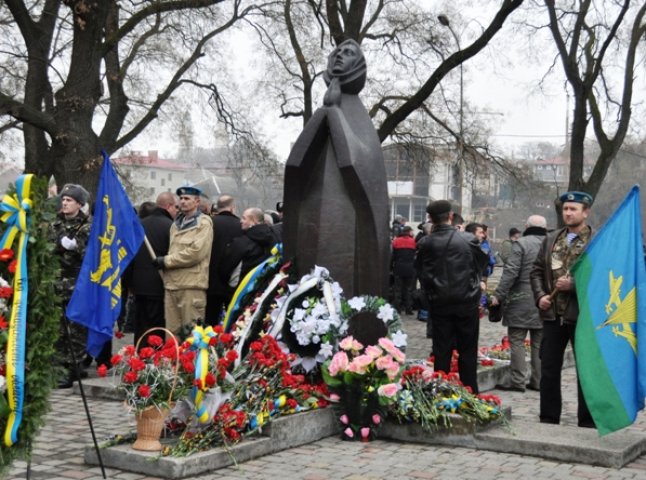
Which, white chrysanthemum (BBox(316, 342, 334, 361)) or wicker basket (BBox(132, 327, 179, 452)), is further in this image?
white chrysanthemum (BBox(316, 342, 334, 361))

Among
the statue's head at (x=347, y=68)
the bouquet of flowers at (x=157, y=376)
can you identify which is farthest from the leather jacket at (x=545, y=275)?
the bouquet of flowers at (x=157, y=376)

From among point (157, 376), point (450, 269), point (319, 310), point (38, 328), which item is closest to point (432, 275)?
point (450, 269)

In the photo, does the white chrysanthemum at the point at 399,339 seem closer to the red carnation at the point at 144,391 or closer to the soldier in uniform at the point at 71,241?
the red carnation at the point at 144,391

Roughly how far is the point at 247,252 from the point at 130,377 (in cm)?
450

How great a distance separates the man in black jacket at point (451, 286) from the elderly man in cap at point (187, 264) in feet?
7.72

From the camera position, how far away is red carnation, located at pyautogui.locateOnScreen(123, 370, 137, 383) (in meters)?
6.76

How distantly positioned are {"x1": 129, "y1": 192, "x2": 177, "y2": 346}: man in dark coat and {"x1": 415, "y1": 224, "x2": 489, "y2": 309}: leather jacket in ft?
9.88

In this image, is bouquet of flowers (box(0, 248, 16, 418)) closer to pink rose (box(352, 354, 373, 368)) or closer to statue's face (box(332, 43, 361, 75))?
pink rose (box(352, 354, 373, 368))

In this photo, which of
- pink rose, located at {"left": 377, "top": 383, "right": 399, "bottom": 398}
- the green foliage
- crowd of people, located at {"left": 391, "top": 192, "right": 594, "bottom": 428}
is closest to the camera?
the green foliage

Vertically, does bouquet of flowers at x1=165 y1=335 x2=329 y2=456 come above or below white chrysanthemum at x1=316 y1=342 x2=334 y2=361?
below

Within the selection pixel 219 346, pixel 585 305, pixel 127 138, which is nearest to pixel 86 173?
pixel 127 138

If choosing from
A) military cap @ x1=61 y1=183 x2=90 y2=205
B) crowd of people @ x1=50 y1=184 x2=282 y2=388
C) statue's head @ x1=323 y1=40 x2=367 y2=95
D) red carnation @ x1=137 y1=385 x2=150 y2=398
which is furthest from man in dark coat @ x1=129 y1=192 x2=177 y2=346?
red carnation @ x1=137 y1=385 x2=150 y2=398

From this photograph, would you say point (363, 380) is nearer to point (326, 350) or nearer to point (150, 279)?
point (326, 350)

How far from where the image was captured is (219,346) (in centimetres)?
Answer: 771
